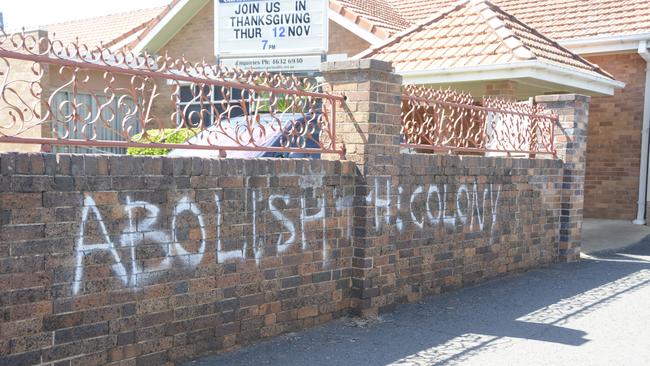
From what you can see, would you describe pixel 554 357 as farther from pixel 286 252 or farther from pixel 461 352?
pixel 286 252

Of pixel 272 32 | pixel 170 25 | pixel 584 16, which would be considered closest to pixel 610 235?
pixel 584 16

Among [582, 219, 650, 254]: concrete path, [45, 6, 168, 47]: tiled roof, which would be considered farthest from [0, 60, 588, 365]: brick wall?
[45, 6, 168, 47]: tiled roof

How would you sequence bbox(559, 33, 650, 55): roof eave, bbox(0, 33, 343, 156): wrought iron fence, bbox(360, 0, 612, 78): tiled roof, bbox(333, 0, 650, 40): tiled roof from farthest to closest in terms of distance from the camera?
bbox(333, 0, 650, 40): tiled roof < bbox(559, 33, 650, 55): roof eave < bbox(360, 0, 612, 78): tiled roof < bbox(0, 33, 343, 156): wrought iron fence

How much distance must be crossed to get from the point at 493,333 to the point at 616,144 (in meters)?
8.73

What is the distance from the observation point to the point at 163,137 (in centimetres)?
512

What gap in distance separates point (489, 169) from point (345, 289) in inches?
102

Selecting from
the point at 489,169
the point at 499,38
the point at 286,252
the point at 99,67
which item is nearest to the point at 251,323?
the point at 286,252

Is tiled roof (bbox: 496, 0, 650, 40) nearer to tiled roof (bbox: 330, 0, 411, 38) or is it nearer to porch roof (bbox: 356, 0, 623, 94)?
porch roof (bbox: 356, 0, 623, 94)

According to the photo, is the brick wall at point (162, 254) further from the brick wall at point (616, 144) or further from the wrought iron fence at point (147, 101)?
the brick wall at point (616, 144)

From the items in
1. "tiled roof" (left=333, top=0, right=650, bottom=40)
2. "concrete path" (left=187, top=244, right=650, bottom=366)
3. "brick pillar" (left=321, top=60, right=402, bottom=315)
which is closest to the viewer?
"concrete path" (left=187, top=244, right=650, bottom=366)

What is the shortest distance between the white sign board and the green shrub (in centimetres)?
298

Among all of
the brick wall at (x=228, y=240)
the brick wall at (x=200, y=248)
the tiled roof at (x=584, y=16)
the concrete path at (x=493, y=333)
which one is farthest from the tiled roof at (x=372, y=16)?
the concrete path at (x=493, y=333)

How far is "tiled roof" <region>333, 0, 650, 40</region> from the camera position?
12.8 meters

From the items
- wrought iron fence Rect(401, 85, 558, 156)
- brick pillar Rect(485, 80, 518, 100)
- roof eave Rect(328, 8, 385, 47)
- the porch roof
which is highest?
roof eave Rect(328, 8, 385, 47)
